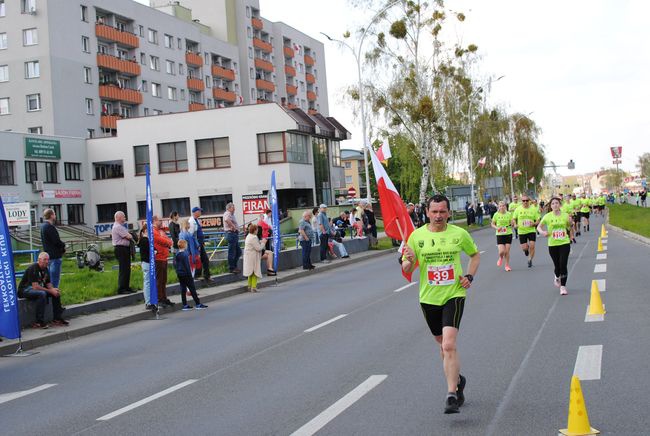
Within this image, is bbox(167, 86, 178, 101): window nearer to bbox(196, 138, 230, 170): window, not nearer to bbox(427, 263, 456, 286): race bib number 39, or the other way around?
bbox(196, 138, 230, 170): window

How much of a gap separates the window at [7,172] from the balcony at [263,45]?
39154 millimetres

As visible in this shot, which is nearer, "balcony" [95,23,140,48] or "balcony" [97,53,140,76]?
"balcony" [95,23,140,48]

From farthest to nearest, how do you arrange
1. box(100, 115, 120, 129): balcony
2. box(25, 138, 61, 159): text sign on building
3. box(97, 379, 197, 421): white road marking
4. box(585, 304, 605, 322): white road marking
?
box(100, 115, 120, 129): balcony < box(25, 138, 61, 159): text sign on building < box(585, 304, 605, 322): white road marking < box(97, 379, 197, 421): white road marking

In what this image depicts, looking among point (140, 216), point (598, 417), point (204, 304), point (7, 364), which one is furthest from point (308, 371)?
point (140, 216)

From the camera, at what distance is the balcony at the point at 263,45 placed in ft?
276

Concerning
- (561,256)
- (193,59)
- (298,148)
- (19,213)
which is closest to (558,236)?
(561,256)

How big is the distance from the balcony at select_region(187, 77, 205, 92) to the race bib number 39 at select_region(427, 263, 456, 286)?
70.3 m

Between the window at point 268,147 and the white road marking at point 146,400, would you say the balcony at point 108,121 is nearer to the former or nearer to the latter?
the window at point 268,147

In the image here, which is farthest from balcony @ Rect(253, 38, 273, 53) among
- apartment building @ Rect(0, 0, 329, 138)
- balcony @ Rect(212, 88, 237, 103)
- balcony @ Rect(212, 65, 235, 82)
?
balcony @ Rect(212, 88, 237, 103)

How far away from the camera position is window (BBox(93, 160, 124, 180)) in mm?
56812

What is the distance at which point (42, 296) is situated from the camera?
14.2 m

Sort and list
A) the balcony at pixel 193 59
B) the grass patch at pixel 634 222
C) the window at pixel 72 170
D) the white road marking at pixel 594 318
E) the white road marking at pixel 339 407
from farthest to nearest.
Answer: the balcony at pixel 193 59 → the window at pixel 72 170 → the grass patch at pixel 634 222 → the white road marking at pixel 594 318 → the white road marking at pixel 339 407

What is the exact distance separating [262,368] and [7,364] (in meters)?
4.32

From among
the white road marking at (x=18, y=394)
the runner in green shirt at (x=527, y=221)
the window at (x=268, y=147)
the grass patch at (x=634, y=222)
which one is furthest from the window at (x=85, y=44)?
the white road marking at (x=18, y=394)
